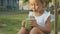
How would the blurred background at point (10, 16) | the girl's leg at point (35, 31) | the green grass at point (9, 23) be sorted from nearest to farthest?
the girl's leg at point (35, 31) < the blurred background at point (10, 16) < the green grass at point (9, 23)

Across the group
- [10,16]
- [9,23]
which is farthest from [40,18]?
[9,23]

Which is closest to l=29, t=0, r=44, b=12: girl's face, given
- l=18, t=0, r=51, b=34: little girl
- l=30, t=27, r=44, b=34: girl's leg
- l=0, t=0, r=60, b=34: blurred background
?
l=18, t=0, r=51, b=34: little girl

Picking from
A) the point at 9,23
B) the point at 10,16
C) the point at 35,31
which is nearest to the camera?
the point at 35,31

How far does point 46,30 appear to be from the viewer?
1242 mm

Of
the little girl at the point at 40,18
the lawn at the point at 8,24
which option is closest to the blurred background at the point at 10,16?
the lawn at the point at 8,24

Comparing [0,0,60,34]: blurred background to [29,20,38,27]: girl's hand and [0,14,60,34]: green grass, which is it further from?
[29,20,38,27]: girl's hand

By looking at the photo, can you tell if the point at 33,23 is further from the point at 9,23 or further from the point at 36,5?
the point at 9,23

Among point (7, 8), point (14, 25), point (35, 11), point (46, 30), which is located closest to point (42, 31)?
point (46, 30)

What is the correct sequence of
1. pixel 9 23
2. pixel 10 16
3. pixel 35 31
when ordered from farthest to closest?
pixel 9 23
pixel 10 16
pixel 35 31

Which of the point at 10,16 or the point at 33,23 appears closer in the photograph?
the point at 33,23

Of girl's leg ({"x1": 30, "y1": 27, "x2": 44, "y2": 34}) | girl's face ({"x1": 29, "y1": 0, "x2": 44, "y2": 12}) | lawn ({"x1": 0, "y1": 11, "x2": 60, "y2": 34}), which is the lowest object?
lawn ({"x1": 0, "y1": 11, "x2": 60, "y2": 34})

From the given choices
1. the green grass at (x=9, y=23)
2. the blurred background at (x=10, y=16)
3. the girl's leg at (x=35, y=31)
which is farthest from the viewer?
the green grass at (x=9, y=23)

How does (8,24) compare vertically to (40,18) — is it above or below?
below

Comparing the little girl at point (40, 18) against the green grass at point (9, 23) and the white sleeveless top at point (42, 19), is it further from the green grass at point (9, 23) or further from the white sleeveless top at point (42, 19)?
the green grass at point (9, 23)
